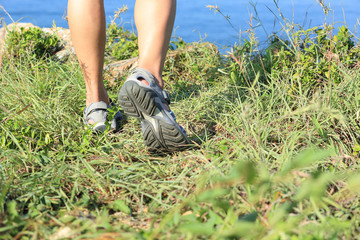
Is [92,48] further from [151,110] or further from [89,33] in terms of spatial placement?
[151,110]

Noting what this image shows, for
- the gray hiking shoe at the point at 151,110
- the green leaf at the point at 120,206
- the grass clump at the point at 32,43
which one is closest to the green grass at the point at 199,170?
the green leaf at the point at 120,206

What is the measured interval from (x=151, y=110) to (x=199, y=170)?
0.37 m

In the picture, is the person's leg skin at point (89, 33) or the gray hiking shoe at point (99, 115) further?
the gray hiking shoe at point (99, 115)

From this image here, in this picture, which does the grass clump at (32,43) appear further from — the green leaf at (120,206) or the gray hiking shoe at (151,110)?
the green leaf at (120,206)

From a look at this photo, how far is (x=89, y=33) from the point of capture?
7.38 feet

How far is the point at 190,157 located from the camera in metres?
1.96

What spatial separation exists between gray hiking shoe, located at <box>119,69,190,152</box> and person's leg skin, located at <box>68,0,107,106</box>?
50cm

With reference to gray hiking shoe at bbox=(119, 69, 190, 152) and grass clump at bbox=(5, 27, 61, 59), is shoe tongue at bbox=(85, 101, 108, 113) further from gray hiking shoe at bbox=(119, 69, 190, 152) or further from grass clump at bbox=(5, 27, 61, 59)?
grass clump at bbox=(5, 27, 61, 59)

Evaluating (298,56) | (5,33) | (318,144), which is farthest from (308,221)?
(5,33)

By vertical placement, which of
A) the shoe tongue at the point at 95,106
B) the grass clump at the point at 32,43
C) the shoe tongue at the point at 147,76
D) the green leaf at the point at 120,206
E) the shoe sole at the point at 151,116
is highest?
the grass clump at the point at 32,43

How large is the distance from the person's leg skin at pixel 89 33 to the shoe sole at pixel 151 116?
0.55m

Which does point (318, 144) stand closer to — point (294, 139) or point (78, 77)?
point (294, 139)

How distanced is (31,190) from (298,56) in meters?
1.68

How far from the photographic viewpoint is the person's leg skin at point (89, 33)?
219 centimetres
